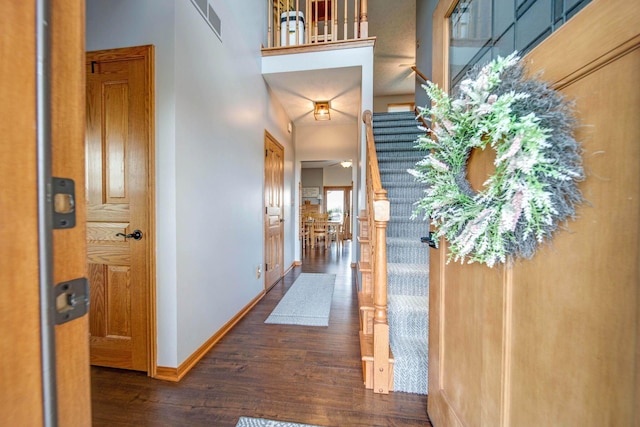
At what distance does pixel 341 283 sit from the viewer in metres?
3.58

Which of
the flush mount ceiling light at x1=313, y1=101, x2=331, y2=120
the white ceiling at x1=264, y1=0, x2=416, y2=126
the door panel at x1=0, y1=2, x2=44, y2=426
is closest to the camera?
the door panel at x1=0, y1=2, x2=44, y2=426

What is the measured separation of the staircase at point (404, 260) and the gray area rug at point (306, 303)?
855 millimetres

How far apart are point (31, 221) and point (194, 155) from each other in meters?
1.60

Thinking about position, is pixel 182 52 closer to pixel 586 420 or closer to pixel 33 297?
pixel 33 297

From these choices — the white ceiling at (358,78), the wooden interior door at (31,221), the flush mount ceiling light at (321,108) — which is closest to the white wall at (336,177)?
the white ceiling at (358,78)

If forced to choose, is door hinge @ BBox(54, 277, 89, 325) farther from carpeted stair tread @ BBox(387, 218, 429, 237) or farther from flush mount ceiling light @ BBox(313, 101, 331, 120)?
flush mount ceiling light @ BBox(313, 101, 331, 120)

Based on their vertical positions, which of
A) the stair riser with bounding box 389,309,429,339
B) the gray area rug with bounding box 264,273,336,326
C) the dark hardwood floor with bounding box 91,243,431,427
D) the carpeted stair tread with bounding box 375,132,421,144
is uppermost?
the carpeted stair tread with bounding box 375,132,421,144

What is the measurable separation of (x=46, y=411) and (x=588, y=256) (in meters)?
1.00

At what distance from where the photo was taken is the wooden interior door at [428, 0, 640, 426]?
0.45 metres

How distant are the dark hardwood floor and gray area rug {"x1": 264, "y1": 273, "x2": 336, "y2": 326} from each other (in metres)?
0.28

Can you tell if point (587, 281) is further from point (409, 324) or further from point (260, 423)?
point (260, 423)

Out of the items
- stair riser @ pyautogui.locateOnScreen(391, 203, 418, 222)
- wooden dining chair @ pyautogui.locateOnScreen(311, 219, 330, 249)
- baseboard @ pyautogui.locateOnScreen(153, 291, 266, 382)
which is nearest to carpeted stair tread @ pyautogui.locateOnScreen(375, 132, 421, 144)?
stair riser @ pyautogui.locateOnScreen(391, 203, 418, 222)

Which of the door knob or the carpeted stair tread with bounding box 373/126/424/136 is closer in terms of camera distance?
the door knob

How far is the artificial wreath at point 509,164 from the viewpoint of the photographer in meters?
0.54
